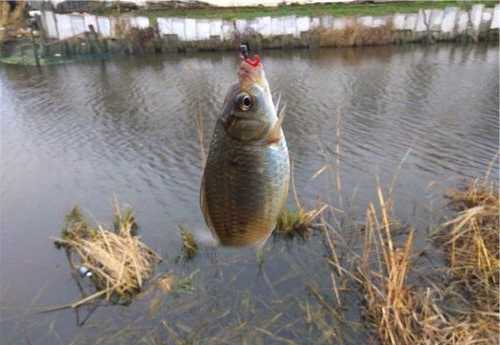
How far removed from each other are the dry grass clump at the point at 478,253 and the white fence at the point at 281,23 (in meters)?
16.3

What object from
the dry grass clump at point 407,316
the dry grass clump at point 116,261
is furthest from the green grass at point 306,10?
the dry grass clump at point 407,316

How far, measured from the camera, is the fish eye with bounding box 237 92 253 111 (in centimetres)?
153

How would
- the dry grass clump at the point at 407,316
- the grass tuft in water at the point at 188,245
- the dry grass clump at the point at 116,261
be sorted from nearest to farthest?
the dry grass clump at the point at 407,316 < the dry grass clump at the point at 116,261 < the grass tuft in water at the point at 188,245

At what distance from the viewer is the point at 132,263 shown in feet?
20.7

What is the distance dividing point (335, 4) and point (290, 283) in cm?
2192

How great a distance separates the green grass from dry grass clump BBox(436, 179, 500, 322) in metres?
17.7

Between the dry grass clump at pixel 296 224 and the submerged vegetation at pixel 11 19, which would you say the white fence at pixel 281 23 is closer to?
the submerged vegetation at pixel 11 19

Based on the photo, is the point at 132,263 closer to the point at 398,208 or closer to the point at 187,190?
the point at 187,190

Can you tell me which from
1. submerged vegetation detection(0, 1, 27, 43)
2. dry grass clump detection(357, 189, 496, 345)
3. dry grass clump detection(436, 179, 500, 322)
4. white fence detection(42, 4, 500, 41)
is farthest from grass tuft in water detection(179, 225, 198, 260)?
submerged vegetation detection(0, 1, 27, 43)

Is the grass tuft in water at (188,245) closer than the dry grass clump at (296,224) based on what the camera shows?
Yes

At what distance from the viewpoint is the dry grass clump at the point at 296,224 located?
23.6ft

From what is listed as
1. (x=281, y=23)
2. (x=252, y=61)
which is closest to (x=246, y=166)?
(x=252, y=61)

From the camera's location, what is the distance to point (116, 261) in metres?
6.16

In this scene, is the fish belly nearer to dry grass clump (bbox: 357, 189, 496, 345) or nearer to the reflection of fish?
the reflection of fish
